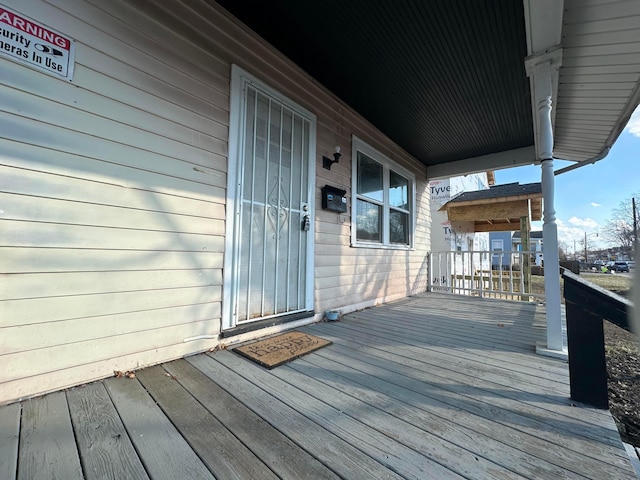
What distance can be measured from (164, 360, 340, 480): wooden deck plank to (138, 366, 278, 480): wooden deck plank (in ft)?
0.09

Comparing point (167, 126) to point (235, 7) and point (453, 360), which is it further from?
point (453, 360)

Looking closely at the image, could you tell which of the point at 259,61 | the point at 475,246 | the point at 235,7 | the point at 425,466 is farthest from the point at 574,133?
the point at 475,246

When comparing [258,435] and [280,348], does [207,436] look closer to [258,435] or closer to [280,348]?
[258,435]

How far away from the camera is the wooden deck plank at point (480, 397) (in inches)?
48.2

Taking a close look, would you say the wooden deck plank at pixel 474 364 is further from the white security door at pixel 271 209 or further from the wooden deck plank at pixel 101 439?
the wooden deck plank at pixel 101 439

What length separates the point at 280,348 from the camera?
214 centimetres

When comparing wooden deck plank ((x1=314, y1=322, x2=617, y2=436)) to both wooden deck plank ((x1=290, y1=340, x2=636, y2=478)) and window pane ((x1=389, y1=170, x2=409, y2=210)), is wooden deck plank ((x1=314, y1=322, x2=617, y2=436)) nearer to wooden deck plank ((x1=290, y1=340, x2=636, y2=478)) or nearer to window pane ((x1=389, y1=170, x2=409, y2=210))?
wooden deck plank ((x1=290, y1=340, x2=636, y2=478))

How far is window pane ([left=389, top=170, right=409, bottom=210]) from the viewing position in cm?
453

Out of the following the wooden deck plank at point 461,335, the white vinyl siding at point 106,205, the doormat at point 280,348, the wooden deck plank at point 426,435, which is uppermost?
the white vinyl siding at point 106,205

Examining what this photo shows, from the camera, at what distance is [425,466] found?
1.03 metres

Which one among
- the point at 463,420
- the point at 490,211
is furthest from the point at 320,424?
the point at 490,211

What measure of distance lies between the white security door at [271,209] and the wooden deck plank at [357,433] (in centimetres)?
76

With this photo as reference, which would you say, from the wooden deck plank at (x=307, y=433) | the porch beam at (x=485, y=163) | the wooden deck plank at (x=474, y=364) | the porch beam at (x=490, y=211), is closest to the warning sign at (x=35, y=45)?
the wooden deck plank at (x=307, y=433)

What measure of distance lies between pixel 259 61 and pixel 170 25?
0.76m
